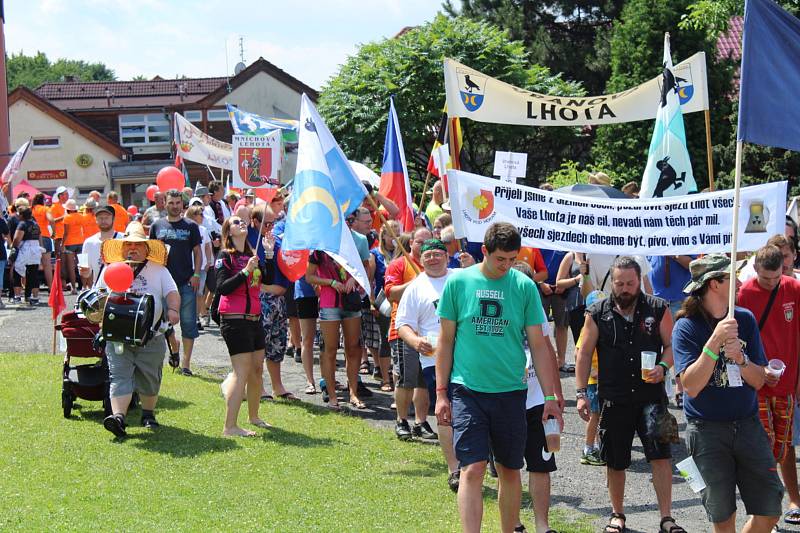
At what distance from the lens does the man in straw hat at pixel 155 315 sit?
8875mm

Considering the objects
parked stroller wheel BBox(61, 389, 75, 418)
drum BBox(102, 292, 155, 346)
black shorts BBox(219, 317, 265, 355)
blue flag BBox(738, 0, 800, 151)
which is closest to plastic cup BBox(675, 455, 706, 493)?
blue flag BBox(738, 0, 800, 151)

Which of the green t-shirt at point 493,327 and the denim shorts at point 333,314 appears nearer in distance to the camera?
the green t-shirt at point 493,327

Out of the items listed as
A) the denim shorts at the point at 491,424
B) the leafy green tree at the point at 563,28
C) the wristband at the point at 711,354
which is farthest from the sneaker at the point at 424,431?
the leafy green tree at the point at 563,28

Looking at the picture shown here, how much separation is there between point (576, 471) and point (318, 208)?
118 inches

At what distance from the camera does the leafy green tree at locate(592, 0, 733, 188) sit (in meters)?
29.8

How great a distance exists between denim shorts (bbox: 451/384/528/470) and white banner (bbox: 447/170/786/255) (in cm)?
186

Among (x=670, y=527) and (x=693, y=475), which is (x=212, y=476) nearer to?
(x=670, y=527)

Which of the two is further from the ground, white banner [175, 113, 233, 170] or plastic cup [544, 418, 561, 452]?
white banner [175, 113, 233, 170]

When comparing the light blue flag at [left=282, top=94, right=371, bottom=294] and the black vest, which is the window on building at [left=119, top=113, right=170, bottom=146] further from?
the black vest

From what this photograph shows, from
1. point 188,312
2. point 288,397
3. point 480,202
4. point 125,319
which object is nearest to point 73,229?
point 188,312

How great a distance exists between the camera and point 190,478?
7.69m

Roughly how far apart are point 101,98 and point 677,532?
66.8 meters

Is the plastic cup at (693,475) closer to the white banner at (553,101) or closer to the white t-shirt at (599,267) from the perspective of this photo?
the white t-shirt at (599,267)

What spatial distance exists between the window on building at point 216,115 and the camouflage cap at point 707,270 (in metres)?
Result: 57.3
